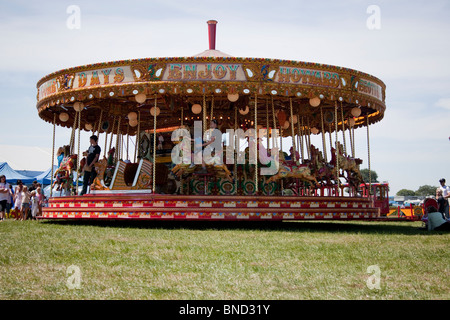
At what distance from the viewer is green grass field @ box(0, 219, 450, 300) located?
17.6ft

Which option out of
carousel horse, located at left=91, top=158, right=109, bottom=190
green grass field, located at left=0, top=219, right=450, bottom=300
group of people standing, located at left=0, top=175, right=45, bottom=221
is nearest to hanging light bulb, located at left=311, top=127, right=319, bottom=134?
carousel horse, located at left=91, top=158, right=109, bottom=190

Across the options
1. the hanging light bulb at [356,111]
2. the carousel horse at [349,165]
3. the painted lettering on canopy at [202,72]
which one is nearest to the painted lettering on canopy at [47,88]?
the painted lettering on canopy at [202,72]

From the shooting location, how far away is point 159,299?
503 cm

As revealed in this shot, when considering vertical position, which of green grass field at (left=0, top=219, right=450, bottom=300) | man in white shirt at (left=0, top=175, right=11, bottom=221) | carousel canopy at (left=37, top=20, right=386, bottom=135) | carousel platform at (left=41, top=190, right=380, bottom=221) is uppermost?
carousel canopy at (left=37, top=20, right=386, bottom=135)

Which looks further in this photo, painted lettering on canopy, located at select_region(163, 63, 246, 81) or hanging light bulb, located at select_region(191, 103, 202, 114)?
hanging light bulb, located at select_region(191, 103, 202, 114)

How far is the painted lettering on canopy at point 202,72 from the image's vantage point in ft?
46.0

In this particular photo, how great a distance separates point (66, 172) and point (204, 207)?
19.5 feet

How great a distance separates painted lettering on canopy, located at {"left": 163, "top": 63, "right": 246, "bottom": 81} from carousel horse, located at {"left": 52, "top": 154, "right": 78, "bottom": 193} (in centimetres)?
499

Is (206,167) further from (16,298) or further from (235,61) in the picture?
(16,298)

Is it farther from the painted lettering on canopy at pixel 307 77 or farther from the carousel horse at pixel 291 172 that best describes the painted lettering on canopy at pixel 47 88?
the carousel horse at pixel 291 172

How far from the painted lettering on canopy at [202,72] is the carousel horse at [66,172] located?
4.99 metres

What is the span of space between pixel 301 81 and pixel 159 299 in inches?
419

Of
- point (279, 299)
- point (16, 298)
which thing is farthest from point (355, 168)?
point (16, 298)

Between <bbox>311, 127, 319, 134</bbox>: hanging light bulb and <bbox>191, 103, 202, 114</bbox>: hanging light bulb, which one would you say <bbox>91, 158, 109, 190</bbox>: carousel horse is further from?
<bbox>311, 127, 319, 134</bbox>: hanging light bulb
